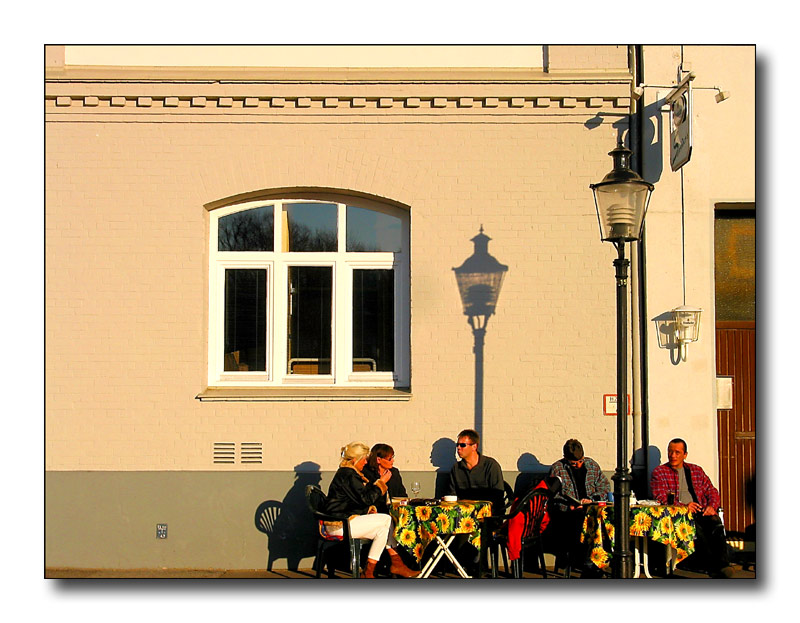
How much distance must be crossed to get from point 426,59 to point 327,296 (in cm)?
258

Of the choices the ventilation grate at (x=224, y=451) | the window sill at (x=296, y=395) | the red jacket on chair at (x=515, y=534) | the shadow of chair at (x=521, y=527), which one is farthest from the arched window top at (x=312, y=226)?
the red jacket on chair at (x=515, y=534)

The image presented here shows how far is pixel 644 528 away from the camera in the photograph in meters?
7.50

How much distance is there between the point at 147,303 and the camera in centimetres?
862

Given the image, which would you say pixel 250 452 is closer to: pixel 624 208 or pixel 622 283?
pixel 622 283

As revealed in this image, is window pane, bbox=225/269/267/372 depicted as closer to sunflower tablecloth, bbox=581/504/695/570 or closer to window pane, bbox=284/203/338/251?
window pane, bbox=284/203/338/251

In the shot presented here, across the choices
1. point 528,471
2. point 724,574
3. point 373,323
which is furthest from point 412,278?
point 724,574

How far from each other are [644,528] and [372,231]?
12.7 feet

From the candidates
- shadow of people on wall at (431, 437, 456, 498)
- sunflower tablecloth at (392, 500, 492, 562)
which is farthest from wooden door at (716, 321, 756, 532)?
sunflower tablecloth at (392, 500, 492, 562)

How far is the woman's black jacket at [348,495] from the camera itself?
759cm

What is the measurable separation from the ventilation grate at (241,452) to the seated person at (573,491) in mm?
2837

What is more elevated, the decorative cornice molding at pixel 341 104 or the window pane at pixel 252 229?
the decorative cornice molding at pixel 341 104

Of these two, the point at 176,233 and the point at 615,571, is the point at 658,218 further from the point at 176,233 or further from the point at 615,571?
the point at 176,233

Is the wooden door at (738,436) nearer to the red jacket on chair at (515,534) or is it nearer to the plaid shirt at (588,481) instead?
the plaid shirt at (588,481)

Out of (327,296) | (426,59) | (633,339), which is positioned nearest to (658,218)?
(633,339)
